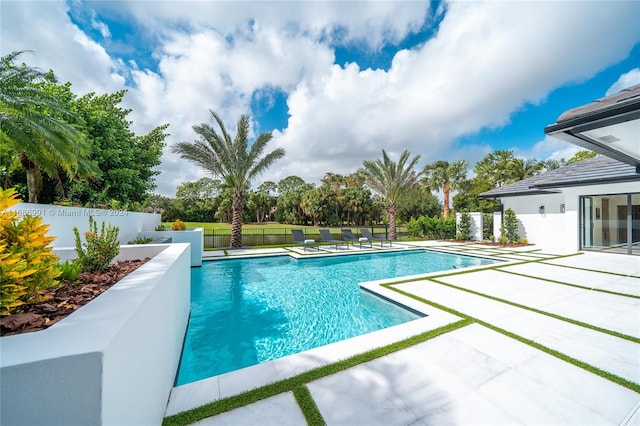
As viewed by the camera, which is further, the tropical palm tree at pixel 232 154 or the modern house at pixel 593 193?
the tropical palm tree at pixel 232 154

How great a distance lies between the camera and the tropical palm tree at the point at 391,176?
18734 mm

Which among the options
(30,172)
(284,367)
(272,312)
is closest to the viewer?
(284,367)

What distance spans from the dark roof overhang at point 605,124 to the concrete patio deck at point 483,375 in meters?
3.00

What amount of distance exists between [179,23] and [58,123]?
440cm

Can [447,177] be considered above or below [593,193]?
above

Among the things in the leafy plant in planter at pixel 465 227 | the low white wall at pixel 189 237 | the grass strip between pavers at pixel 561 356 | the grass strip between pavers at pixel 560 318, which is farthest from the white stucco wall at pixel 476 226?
the low white wall at pixel 189 237

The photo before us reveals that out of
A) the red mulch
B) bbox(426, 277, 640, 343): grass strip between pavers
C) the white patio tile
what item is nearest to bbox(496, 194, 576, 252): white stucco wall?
bbox(426, 277, 640, 343): grass strip between pavers

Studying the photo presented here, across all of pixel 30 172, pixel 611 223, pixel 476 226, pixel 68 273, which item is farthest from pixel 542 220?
pixel 30 172

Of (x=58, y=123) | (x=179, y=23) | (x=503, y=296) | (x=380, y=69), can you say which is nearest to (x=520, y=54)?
(x=380, y=69)

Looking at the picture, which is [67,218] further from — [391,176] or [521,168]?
[521,168]

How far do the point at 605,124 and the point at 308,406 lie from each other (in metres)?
4.56

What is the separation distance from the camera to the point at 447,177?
2738 cm

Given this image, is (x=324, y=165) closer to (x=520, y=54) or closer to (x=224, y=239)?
(x=224, y=239)

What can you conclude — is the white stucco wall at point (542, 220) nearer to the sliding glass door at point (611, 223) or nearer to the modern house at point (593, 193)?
the modern house at point (593, 193)
